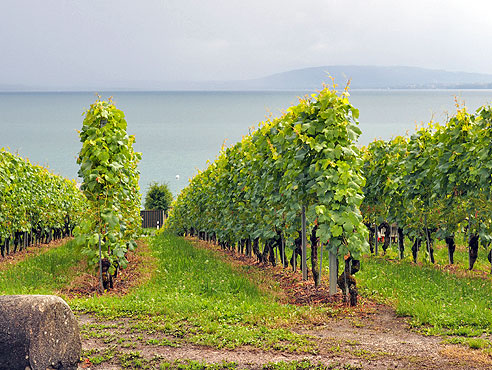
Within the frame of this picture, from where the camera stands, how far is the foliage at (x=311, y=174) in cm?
994

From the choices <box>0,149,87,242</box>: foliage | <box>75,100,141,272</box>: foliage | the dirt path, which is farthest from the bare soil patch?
<box>0,149,87,242</box>: foliage

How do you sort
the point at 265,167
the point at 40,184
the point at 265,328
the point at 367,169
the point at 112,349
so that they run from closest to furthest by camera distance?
the point at 112,349 < the point at 265,328 < the point at 265,167 < the point at 367,169 < the point at 40,184

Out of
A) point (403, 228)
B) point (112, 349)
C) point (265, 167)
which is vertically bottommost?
point (112, 349)

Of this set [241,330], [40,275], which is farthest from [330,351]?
[40,275]

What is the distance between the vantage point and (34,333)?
6.19 meters

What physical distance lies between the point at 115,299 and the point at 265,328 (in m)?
3.68

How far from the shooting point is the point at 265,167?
1367 cm

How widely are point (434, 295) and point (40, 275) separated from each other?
30.3 feet

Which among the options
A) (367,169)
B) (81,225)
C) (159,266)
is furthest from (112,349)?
(367,169)

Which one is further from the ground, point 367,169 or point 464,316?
point 367,169

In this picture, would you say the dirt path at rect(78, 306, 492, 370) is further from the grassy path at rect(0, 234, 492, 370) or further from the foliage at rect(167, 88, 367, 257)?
the foliage at rect(167, 88, 367, 257)

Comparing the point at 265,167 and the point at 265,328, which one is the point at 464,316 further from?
the point at 265,167

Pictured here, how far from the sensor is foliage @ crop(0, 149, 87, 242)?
1744 centimetres

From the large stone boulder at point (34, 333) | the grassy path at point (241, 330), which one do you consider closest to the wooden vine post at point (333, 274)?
the grassy path at point (241, 330)
